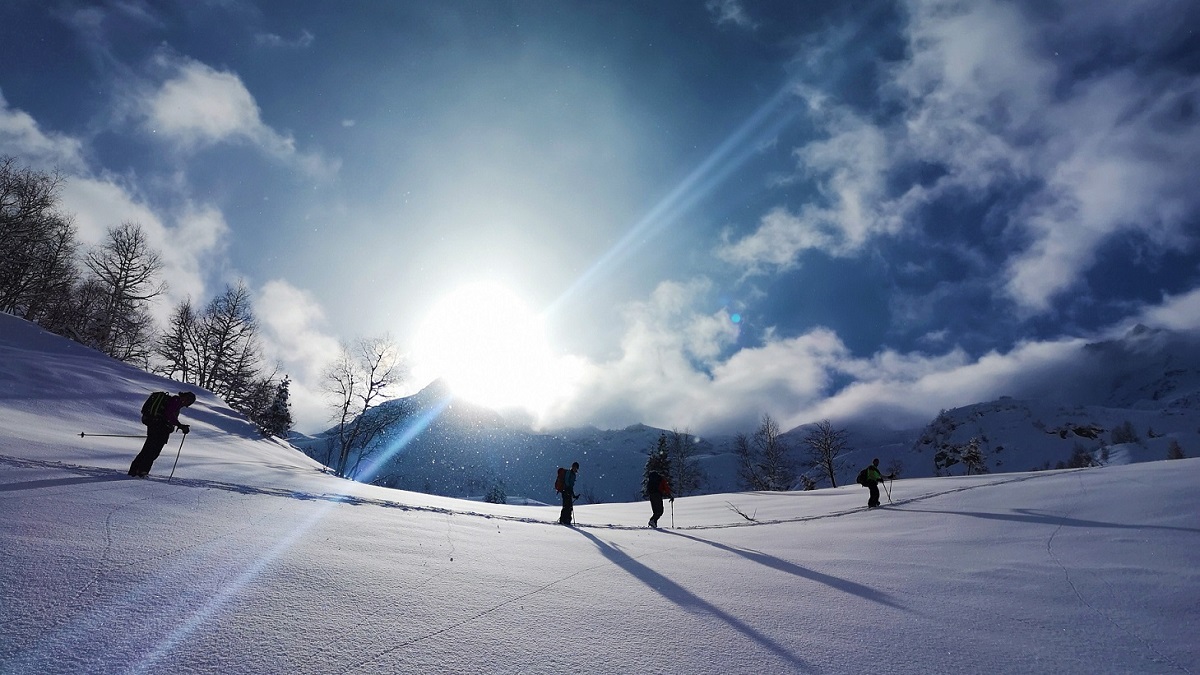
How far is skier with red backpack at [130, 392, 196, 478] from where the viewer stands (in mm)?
7578

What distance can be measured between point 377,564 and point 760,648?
134 inches

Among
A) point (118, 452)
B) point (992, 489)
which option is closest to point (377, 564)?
point (118, 452)

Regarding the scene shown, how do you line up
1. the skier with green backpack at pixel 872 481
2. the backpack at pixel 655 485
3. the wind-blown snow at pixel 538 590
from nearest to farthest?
the wind-blown snow at pixel 538 590 → the backpack at pixel 655 485 → the skier with green backpack at pixel 872 481

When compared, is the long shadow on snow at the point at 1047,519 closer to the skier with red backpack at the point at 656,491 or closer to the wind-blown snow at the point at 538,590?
the wind-blown snow at the point at 538,590

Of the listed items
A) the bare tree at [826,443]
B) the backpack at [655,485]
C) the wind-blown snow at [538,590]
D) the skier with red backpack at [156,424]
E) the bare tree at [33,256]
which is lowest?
the wind-blown snow at [538,590]

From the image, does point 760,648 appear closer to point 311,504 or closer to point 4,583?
point 4,583

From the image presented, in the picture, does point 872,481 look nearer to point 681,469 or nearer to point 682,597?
point 682,597

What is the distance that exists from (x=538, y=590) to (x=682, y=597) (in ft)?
4.40

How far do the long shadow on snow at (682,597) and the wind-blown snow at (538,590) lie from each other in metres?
0.03

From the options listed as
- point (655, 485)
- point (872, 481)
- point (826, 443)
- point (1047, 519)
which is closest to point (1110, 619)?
point (1047, 519)

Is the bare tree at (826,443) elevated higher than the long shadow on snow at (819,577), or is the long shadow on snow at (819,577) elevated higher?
the bare tree at (826,443)

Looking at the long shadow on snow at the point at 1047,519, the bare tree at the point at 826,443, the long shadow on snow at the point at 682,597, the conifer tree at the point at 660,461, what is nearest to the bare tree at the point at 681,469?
the conifer tree at the point at 660,461

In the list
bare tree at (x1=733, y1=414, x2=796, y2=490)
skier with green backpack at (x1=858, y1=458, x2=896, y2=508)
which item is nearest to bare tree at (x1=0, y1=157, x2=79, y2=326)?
skier with green backpack at (x1=858, y1=458, x2=896, y2=508)

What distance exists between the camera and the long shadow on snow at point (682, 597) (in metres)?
3.13
